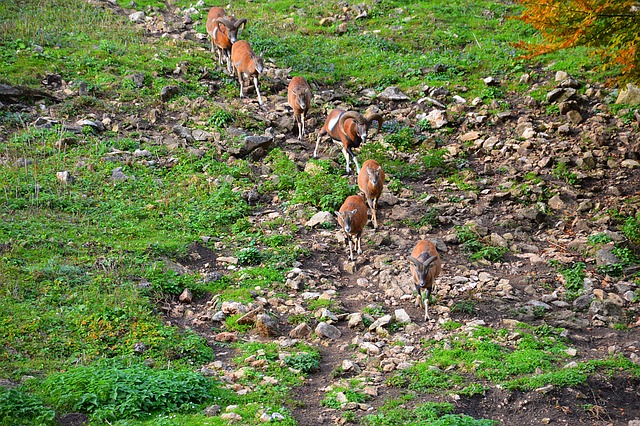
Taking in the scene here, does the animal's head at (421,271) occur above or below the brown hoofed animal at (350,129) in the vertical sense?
below

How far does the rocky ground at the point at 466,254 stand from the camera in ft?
30.9

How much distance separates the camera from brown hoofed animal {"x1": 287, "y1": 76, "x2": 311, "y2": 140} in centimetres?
1720

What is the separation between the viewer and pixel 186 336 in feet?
33.6

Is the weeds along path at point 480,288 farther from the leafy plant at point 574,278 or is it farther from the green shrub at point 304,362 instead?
the green shrub at point 304,362

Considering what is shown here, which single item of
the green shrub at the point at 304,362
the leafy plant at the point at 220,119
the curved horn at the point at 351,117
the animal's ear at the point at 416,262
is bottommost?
the green shrub at the point at 304,362

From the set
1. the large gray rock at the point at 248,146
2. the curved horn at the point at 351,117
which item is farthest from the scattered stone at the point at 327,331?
the large gray rock at the point at 248,146

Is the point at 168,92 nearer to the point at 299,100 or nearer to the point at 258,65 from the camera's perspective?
the point at 258,65

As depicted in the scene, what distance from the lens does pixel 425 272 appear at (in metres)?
11.1

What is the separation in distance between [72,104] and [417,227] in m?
9.56

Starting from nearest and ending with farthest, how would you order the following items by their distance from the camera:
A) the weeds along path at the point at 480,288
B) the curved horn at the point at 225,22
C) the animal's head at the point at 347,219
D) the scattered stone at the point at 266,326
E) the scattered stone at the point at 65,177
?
the weeds along path at the point at 480,288 → the scattered stone at the point at 266,326 → the animal's head at the point at 347,219 → the scattered stone at the point at 65,177 → the curved horn at the point at 225,22

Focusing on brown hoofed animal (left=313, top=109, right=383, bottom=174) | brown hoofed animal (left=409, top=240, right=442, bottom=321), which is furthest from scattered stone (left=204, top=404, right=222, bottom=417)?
brown hoofed animal (left=313, top=109, right=383, bottom=174)

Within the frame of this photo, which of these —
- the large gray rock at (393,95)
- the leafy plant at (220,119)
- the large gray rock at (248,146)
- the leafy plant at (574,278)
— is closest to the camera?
the leafy plant at (574,278)

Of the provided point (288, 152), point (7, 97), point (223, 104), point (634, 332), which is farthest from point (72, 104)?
point (634, 332)

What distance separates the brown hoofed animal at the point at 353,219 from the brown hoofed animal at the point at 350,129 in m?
2.31
